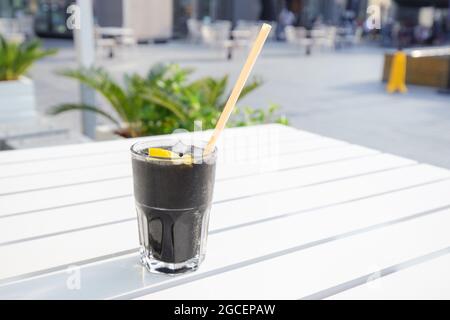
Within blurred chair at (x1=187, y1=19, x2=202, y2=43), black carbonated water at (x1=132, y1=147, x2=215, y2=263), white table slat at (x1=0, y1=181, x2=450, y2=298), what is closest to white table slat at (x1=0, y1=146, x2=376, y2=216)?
white table slat at (x1=0, y1=181, x2=450, y2=298)

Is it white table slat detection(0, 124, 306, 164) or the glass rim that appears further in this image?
white table slat detection(0, 124, 306, 164)

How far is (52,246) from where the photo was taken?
933mm

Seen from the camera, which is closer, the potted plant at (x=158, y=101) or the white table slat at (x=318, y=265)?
the white table slat at (x=318, y=265)

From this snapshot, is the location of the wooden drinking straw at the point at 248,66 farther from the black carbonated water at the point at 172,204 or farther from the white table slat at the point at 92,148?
the white table slat at the point at 92,148

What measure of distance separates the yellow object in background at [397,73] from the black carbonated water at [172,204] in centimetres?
820

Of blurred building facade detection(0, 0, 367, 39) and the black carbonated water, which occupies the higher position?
blurred building facade detection(0, 0, 367, 39)

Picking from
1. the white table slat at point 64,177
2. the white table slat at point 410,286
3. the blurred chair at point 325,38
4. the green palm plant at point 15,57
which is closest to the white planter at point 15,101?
the green palm plant at point 15,57

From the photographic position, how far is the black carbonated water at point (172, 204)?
819mm

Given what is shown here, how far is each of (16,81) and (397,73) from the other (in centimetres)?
611

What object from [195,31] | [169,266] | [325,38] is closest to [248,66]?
[169,266]

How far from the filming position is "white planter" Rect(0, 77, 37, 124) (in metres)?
4.37

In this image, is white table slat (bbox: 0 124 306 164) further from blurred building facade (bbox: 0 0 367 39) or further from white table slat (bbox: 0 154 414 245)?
blurred building facade (bbox: 0 0 367 39)

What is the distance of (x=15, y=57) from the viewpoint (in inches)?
182
